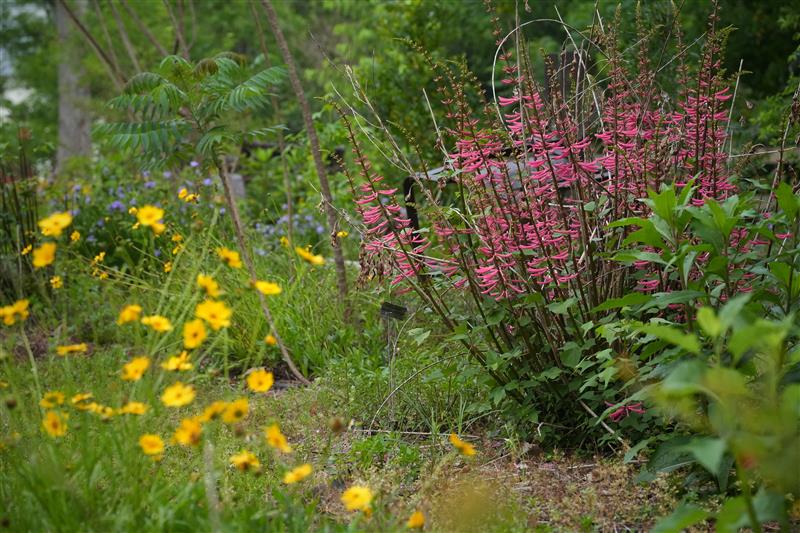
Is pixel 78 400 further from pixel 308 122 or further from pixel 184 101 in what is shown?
pixel 308 122

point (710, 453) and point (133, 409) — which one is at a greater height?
point (133, 409)

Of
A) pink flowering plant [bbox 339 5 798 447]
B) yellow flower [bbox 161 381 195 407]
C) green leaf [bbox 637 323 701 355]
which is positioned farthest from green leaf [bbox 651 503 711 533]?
yellow flower [bbox 161 381 195 407]

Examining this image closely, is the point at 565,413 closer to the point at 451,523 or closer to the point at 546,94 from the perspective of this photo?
the point at 451,523

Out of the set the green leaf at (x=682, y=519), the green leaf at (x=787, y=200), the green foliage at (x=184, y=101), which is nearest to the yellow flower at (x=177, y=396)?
the green leaf at (x=682, y=519)

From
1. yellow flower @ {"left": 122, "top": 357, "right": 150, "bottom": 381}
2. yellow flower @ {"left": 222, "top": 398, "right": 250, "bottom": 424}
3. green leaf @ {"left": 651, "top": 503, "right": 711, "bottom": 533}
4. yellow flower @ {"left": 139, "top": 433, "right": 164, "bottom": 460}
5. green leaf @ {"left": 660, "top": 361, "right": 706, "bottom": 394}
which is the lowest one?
green leaf @ {"left": 651, "top": 503, "right": 711, "bottom": 533}

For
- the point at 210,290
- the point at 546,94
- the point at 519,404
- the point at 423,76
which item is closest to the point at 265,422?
the point at 519,404

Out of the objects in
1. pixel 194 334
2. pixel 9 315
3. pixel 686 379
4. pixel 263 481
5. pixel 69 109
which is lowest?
pixel 263 481

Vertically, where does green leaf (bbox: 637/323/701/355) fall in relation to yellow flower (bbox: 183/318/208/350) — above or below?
below

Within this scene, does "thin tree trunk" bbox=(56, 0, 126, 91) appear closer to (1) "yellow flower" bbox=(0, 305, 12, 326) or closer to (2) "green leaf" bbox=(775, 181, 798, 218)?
(1) "yellow flower" bbox=(0, 305, 12, 326)

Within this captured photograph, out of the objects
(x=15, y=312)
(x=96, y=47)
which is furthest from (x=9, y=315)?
(x=96, y=47)

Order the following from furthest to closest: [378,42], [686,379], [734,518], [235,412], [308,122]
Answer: [378,42] → [308,122] → [235,412] → [734,518] → [686,379]

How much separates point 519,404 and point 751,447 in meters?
1.46

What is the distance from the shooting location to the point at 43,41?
22.2 m

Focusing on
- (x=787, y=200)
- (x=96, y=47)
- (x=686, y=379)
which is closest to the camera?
(x=686, y=379)
